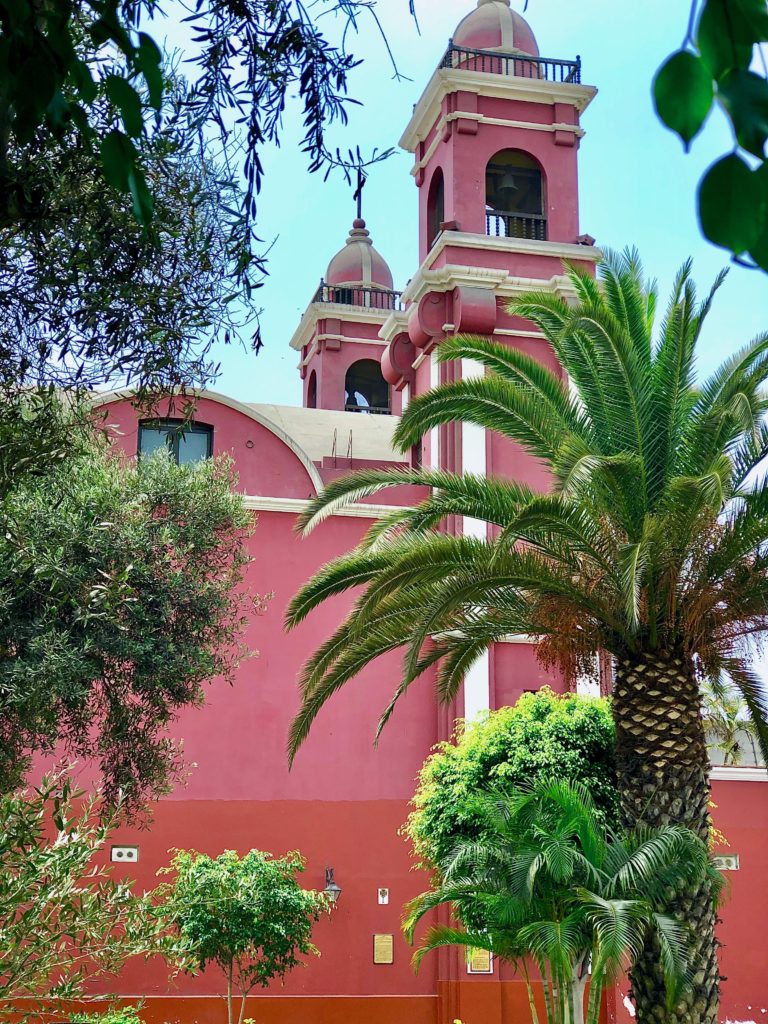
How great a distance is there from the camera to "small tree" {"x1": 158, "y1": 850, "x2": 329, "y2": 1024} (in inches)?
615

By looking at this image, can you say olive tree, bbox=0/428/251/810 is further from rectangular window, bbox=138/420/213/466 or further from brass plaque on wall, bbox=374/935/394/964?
brass plaque on wall, bbox=374/935/394/964

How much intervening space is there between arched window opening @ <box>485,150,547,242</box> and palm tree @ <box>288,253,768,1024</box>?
9.40m

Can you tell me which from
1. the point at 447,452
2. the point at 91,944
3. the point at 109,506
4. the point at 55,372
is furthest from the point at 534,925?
the point at 447,452

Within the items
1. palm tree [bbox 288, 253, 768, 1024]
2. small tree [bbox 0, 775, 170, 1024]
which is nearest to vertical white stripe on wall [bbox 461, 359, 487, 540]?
palm tree [bbox 288, 253, 768, 1024]

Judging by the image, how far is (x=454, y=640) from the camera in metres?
13.5

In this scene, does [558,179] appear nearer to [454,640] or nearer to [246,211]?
[454,640]

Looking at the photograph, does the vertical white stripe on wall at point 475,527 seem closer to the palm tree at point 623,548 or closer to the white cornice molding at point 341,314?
the palm tree at point 623,548

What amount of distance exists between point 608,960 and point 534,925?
0.79 meters

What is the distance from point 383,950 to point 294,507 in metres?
6.38

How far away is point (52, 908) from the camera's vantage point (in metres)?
6.82

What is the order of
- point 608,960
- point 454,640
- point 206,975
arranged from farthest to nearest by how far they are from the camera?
point 206,975 → point 454,640 → point 608,960

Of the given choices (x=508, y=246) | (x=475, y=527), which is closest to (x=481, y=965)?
(x=475, y=527)

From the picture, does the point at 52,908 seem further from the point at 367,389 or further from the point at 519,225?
the point at 367,389

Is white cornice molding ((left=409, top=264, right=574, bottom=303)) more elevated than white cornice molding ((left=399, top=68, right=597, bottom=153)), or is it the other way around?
white cornice molding ((left=399, top=68, right=597, bottom=153))
